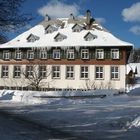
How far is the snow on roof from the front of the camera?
5319cm

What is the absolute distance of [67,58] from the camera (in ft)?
178

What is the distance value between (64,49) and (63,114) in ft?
114

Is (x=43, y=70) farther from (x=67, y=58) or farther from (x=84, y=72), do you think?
(x=84, y=72)

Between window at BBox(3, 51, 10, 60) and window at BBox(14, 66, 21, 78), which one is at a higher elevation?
window at BBox(3, 51, 10, 60)

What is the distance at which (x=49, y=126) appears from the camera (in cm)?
1625

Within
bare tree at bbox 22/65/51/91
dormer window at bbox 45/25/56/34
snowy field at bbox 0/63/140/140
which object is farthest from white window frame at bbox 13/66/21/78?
snowy field at bbox 0/63/140/140

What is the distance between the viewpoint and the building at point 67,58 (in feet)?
172

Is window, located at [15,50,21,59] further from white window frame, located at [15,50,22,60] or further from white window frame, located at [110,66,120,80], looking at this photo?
white window frame, located at [110,66,120,80]

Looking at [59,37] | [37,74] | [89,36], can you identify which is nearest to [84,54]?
[89,36]

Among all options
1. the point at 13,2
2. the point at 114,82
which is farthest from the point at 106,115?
the point at 114,82

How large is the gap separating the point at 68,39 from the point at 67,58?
9.10ft

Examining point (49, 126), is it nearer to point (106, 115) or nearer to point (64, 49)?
point (106, 115)

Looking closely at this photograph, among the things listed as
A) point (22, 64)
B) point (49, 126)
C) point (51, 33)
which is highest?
point (51, 33)

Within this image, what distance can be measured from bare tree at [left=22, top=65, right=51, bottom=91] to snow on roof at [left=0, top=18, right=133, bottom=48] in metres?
3.23
